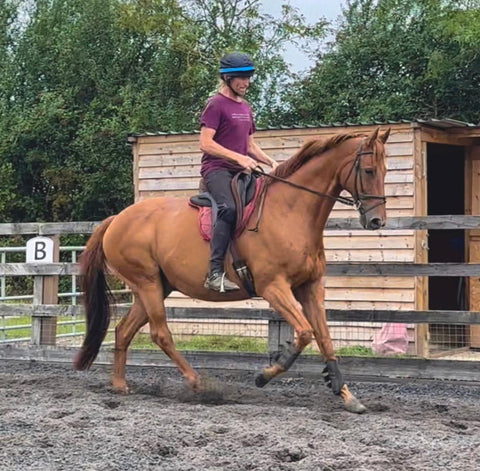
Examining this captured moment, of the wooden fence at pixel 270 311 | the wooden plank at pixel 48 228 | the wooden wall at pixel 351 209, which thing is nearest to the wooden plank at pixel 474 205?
the wooden wall at pixel 351 209

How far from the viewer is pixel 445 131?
36.3 feet

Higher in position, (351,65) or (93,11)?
(93,11)

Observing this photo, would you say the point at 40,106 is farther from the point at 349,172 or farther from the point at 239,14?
the point at 349,172

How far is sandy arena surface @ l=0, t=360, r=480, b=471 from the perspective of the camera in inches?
182

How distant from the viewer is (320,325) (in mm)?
6668

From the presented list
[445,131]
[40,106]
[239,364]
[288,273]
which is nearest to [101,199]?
[40,106]

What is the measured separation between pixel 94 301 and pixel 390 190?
4.46 meters

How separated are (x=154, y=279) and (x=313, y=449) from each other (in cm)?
298

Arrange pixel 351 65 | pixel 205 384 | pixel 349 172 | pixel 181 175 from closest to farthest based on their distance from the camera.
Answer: pixel 349 172 → pixel 205 384 → pixel 181 175 → pixel 351 65

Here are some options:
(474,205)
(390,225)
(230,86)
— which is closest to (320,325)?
(390,225)

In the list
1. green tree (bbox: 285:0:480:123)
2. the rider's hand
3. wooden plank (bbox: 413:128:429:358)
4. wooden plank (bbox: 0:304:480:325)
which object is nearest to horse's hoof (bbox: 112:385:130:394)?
wooden plank (bbox: 0:304:480:325)

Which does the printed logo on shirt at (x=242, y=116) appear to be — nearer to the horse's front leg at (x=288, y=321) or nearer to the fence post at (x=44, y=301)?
the horse's front leg at (x=288, y=321)

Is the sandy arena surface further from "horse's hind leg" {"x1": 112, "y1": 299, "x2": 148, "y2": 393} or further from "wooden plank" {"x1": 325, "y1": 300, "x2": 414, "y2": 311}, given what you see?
"wooden plank" {"x1": 325, "y1": 300, "x2": 414, "y2": 311}

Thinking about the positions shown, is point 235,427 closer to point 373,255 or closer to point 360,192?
point 360,192
